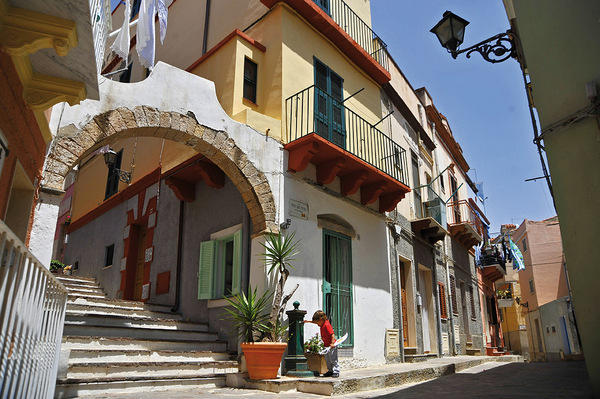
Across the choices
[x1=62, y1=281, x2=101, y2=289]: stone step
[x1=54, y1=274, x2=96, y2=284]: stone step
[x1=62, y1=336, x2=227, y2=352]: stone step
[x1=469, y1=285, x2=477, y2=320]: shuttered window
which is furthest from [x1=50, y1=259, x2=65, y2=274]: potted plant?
[x1=469, y1=285, x2=477, y2=320]: shuttered window

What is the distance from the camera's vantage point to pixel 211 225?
30.9 feet

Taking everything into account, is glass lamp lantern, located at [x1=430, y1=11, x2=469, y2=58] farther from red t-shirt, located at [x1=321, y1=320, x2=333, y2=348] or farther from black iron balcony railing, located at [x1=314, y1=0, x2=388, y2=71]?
black iron balcony railing, located at [x1=314, y1=0, x2=388, y2=71]

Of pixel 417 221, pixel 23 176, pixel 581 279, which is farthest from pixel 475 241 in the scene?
pixel 23 176

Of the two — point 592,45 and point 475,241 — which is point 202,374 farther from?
point 475,241

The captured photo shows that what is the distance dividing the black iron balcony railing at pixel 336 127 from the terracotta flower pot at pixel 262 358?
4002 millimetres

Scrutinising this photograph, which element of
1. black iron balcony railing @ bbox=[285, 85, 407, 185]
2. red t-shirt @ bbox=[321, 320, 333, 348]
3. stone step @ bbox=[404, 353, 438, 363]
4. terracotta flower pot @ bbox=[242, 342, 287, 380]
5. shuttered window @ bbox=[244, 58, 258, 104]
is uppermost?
shuttered window @ bbox=[244, 58, 258, 104]

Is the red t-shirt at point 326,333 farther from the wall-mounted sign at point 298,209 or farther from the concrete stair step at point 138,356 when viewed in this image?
the wall-mounted sign at point 298,209

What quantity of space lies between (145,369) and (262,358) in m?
1.64

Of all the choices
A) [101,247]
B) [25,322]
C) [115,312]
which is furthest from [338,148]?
[101,247]

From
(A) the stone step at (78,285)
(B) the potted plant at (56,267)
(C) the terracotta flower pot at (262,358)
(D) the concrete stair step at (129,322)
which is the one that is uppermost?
(B) the potted plant at (56,267)

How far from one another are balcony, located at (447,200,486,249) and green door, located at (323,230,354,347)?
8.68 metres

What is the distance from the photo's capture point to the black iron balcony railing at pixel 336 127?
29.7ft

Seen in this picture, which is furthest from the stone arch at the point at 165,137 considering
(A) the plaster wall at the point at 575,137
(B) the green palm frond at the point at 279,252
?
(A) the plaster wall at the point at 575,137

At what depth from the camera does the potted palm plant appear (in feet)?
21.8
